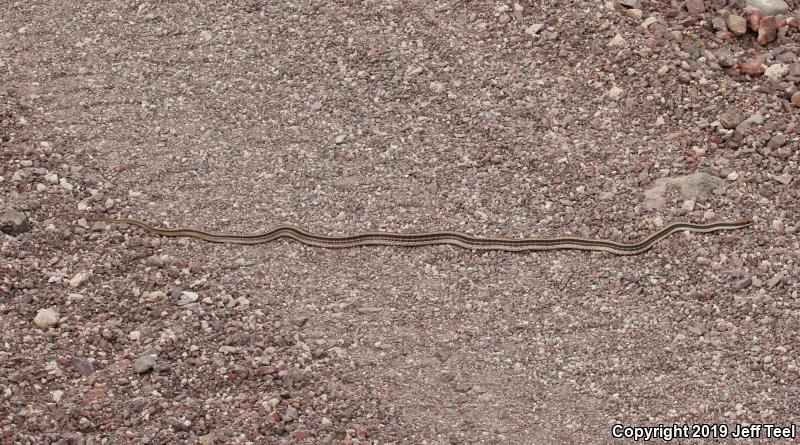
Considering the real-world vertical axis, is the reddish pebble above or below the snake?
above

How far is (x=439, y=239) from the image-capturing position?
8992 mm

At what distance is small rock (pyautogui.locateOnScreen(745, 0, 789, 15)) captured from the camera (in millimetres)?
10469

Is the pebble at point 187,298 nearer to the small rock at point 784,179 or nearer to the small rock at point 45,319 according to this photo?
the small rock at point 45,319

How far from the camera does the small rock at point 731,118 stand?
9.77 m

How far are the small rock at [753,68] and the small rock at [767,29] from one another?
33 cm

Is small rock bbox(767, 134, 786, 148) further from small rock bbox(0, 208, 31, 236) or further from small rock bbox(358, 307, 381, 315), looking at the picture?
small rock bbox(0, 208, 31, 236)

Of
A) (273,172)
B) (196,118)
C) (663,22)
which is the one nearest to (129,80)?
(196,118)

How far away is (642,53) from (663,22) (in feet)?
1.98

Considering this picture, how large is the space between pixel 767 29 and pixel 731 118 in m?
1.23

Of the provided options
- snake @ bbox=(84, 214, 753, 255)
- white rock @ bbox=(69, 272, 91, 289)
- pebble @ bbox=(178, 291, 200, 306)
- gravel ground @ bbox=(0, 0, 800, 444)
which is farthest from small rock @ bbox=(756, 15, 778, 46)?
white rock @ bbox=(69, 272, 91, 289)

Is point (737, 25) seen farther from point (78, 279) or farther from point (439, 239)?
point (78, 279)

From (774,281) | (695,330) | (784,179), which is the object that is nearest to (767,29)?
(784,179)

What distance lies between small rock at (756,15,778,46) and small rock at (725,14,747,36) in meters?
0.16

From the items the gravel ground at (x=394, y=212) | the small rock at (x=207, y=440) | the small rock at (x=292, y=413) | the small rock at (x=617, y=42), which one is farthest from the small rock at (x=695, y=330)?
the small rock at (x=207, y=440)
